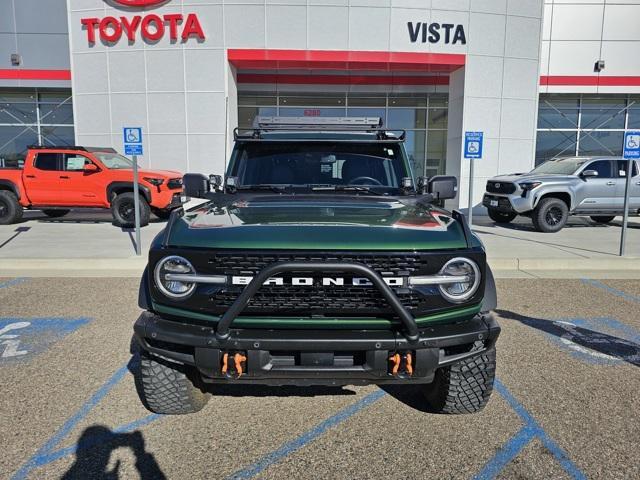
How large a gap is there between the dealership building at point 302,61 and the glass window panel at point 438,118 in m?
0.78

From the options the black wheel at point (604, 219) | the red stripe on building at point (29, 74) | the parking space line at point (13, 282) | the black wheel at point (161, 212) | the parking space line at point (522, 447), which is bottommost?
the parking space line at point (13, 282)

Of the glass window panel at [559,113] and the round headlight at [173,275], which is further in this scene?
the glass window panel at [559,113]

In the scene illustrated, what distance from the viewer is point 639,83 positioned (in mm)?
18766

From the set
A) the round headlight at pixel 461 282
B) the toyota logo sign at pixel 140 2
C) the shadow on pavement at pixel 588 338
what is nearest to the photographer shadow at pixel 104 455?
the round headlight at pixel 461 282

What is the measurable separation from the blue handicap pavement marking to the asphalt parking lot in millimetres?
24

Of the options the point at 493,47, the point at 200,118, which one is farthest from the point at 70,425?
the point at 493,47

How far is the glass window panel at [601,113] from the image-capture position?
20250 millimetres

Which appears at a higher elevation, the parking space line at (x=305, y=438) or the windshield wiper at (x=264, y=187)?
the windshield wiper at (x=264, y=187)

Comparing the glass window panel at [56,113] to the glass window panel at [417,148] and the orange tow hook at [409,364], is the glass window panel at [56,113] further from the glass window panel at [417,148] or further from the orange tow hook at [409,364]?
the orange tow hook at [409,364]

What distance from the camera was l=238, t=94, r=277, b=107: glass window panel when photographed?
19.0 metres

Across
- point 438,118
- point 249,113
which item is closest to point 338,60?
point 249,113

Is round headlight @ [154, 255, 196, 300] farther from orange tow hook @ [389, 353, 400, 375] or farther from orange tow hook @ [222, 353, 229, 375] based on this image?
orange tow hook @ [389, 353, 400, 375]

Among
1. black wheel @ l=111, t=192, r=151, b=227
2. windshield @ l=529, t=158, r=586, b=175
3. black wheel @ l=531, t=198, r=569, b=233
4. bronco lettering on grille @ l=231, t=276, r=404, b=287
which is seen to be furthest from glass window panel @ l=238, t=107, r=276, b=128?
bronco lettering on grille @ l=231, t=276, r=404, b=287

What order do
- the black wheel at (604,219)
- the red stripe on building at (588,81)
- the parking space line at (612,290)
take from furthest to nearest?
the red stripe on building at (588,81) < the black wheel at (604,219) < the parking space line at (612,290)
